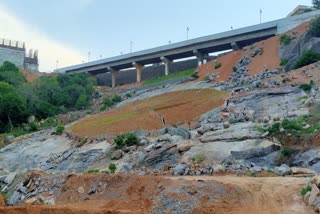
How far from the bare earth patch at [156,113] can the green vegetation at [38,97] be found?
7.84 meters

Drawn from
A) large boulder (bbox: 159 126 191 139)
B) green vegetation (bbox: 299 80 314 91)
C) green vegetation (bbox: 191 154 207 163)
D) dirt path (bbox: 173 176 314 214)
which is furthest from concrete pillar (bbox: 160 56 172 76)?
dirt path (bbox: 173 176 314 214)

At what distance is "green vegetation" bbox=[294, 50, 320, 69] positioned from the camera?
33.6 meters

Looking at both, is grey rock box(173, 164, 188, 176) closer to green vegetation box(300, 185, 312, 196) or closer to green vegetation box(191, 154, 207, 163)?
green vegetation box(191, 154, 207, 163)

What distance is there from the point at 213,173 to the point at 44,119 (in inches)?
1143

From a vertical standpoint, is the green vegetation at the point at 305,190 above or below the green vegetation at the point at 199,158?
below

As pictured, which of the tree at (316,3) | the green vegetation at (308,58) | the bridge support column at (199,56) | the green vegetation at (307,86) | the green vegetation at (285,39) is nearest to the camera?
the green vegetation at (307,86)

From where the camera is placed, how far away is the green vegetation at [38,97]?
4125 cm

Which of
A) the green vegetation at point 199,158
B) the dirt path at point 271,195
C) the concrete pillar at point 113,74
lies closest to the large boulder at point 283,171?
the dirt path at point 271,195

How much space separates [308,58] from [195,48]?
71.0 ft

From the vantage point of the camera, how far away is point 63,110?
1796 inches

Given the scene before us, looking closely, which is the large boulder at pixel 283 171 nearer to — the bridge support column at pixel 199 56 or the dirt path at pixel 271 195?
the dirt path at pixel 271 195

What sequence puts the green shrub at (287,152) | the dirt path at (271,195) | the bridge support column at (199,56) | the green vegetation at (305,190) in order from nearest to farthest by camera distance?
the dirt path at (271,195)
the green vegetation at (305,190)
the green shrub at (287,152)
the bridge support column at (199,56)

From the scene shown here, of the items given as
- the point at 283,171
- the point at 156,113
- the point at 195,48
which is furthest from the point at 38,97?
the point at 283,171

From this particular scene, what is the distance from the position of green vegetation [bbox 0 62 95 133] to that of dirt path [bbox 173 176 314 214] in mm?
26998
